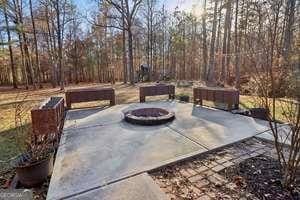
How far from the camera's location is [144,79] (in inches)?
806

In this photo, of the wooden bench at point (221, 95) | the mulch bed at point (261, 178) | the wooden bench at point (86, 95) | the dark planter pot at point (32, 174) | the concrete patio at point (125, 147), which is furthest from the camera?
the wooden bench at point (86, 95)

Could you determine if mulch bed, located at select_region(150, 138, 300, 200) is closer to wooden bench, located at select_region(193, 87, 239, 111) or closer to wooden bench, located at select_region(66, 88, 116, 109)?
wooden bench, located at select_region(193, 87, 239, 111)

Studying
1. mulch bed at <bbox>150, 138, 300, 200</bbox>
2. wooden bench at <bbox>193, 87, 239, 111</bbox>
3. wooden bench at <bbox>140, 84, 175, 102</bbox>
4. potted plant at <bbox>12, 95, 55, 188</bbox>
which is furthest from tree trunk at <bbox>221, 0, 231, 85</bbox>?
potted plant at <bbox>12, 95, 55, 188</bbox>

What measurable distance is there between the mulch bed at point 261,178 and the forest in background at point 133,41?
4.13 feet

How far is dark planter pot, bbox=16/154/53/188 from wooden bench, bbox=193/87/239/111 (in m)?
5.27

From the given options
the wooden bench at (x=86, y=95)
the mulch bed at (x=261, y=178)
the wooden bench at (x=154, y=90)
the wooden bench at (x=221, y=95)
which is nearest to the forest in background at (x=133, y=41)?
the wooden bench at (x=221, y=95)

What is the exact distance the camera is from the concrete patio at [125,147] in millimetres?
2480

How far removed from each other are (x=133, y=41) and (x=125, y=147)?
22.2m

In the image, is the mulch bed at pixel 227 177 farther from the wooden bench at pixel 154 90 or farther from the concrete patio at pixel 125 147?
the wooden bench at pixel 154 90

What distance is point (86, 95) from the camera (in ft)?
Result: 22.7

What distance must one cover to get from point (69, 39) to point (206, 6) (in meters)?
16.5

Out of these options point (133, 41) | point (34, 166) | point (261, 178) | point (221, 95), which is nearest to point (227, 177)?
Result: point (261, 178)

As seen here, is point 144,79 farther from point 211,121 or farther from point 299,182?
point 299,182

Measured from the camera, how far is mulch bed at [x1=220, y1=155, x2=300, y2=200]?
2.32 meters
